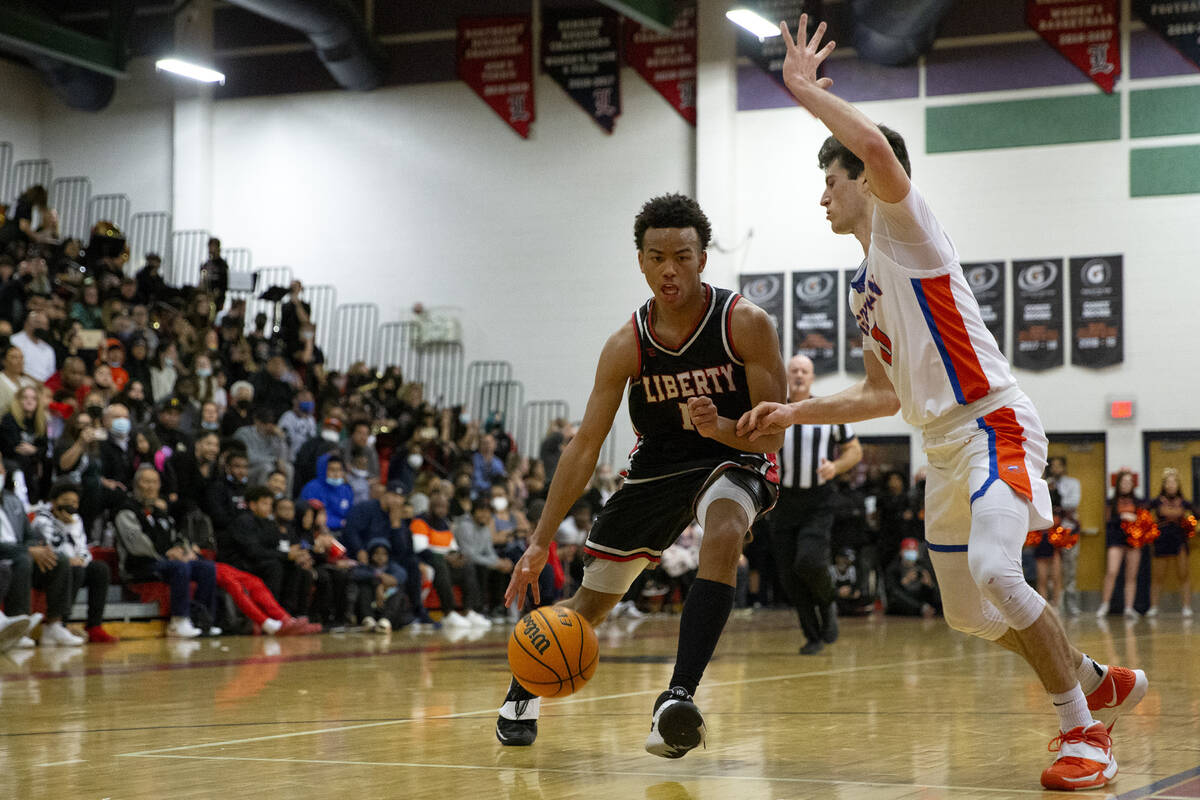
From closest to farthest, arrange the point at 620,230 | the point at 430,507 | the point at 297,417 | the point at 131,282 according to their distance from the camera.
Answer: the point at 430,507, the point at 297,417, the point at 131,282, the point at 620,230

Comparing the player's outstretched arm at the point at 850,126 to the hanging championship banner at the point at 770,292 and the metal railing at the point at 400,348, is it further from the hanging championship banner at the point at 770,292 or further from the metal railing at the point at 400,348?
the metal railing at the point at 400,348

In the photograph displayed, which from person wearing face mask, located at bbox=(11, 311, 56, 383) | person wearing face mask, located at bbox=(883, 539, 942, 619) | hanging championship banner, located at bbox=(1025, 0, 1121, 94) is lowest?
person wearing face mask, located at bbox=(883, 539, 942, 619)

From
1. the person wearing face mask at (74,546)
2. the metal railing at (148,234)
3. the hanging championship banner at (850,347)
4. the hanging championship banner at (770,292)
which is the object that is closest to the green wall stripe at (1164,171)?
the hanging championship banner at (850,347)

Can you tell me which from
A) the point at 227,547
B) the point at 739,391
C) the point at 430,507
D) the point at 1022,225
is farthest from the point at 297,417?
the point at 739,391

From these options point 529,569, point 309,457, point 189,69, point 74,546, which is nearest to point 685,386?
point 529,569

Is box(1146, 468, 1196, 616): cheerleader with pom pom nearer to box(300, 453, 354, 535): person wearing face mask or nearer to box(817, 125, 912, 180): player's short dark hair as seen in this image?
box(300, 453, 354, 535): person wearing face mask

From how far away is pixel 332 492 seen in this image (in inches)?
576

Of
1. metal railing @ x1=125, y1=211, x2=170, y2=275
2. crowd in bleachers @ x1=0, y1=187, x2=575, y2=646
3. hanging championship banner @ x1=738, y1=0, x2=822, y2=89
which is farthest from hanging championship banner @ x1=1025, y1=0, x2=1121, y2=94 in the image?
metal railing @ x1=125, y1=211, x2=170, y2=275

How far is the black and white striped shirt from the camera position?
31.2 feet

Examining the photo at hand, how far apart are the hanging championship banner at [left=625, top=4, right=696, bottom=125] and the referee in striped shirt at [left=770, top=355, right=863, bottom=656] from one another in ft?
39.5

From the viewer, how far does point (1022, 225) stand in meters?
19.6

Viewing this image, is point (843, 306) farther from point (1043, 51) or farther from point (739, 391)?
point (739, 391)

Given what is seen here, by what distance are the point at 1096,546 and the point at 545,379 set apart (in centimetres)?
838

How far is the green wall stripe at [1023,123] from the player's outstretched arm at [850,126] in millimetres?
16463
